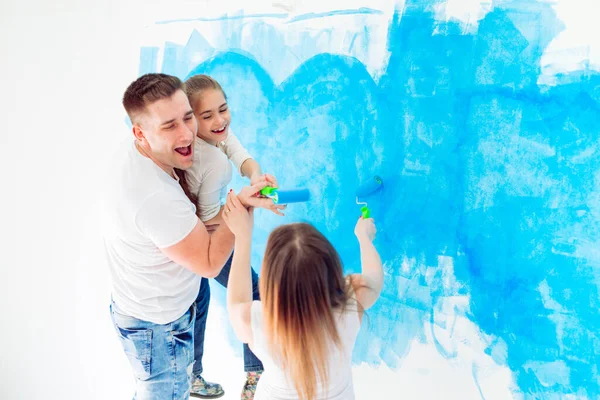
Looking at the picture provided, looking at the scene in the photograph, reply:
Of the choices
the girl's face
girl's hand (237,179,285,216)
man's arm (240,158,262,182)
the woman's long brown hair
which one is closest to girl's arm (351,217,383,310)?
the woman's long brown hair

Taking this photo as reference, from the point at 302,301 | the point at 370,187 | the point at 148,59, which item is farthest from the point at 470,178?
the point at 148,59

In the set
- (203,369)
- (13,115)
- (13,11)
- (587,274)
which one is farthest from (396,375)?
(13,11)

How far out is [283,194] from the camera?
4.49 ft

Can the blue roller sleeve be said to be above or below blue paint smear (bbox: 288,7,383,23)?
below

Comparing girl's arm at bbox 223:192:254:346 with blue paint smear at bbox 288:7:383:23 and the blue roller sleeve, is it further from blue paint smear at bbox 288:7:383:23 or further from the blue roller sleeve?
blue paint smear at bbox 288:7:383:23

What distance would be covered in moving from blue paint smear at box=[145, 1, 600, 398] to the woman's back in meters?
0.39

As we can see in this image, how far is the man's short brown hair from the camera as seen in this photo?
138 centimetres

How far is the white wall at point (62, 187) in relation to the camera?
79.5 inches

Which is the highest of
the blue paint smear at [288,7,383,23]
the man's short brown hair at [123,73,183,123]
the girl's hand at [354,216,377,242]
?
the blue paint smear at [288,7,383,23]

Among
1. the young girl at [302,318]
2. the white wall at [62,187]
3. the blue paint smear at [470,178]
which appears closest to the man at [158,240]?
the young girl at [302,318]

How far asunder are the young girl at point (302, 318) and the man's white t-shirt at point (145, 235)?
0.28 metres

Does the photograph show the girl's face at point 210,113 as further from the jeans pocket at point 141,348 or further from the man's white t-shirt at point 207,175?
the jeans pocket at point 141,348

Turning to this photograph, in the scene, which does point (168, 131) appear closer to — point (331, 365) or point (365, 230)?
point (365, 230)

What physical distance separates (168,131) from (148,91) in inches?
4.2
